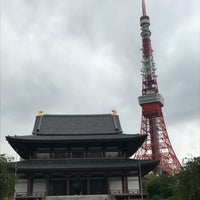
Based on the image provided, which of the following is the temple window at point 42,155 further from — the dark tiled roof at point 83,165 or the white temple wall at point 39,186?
the white temple wall at point 39,186

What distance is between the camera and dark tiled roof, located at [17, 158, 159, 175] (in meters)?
34.2

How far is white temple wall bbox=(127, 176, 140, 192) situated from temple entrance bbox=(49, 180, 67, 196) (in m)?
7.79

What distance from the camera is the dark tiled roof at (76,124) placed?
4203 centimetres

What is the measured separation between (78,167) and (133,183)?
714 centimetres

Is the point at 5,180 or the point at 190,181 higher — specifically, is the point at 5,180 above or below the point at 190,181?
above

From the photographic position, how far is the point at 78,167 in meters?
34.4

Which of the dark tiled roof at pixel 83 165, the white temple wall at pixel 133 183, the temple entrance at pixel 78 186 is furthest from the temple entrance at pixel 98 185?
the white temple wall at pixel 133 183

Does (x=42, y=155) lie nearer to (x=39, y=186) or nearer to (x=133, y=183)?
(x=39, y=186)

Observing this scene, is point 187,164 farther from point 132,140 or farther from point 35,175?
point 35,175

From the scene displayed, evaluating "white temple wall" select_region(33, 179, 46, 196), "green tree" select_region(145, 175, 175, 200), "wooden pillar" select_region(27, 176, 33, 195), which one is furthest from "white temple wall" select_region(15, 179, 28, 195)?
"green tree" select_region(145, 175, 175, 200)

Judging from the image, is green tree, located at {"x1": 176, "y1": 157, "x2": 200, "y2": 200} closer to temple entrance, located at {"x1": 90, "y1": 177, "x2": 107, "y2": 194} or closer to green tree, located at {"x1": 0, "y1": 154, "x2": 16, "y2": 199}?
green tree, located at {"x1": 0, "y1": 154, "x2": 16, "y2": 199}

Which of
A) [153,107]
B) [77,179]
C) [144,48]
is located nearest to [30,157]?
[77,179]

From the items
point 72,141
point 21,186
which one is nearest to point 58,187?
point 21,186

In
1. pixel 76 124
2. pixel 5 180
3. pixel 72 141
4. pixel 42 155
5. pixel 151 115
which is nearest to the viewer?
pixel 5 180
